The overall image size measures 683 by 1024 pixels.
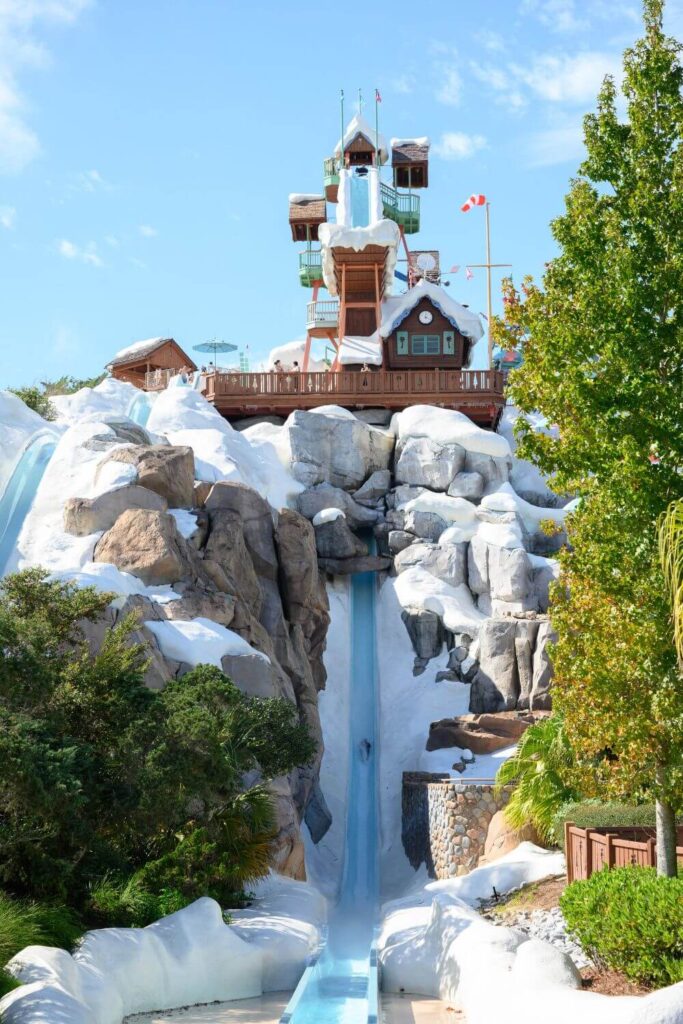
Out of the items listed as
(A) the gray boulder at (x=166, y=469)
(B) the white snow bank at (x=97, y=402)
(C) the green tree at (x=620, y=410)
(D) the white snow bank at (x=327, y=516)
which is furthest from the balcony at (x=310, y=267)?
(C) the green tree at (x=620, y=410)

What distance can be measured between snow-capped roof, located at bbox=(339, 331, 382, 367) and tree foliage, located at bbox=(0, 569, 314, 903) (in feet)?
89.4

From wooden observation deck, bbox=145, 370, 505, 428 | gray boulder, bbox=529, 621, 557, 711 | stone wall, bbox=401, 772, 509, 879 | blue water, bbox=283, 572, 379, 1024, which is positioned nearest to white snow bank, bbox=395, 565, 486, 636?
blue water, bbox=283, 572, 379, 1024

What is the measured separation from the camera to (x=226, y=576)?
88.7 ft

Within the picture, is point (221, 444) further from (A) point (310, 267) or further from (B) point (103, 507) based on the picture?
(A) point (310, 267)

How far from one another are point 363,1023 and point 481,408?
28.6m

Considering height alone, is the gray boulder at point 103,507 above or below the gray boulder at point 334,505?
below

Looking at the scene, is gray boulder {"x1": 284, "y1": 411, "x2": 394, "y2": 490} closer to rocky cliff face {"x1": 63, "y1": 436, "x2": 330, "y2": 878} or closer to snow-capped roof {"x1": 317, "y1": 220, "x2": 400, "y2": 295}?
rocky cliff face {"x1": 63, "y1": 436, "x2": 330, "y2": 878}

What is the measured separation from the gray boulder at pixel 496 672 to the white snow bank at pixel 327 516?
22.4ft

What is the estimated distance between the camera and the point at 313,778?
28250 millimetres

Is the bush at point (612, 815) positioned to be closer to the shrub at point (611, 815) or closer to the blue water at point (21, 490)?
the shrub at point (611, 815)

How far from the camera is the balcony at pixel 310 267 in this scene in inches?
2119

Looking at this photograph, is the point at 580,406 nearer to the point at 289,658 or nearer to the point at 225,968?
the point at 225,968

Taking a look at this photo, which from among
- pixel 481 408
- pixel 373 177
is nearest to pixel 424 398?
pixel 481 408

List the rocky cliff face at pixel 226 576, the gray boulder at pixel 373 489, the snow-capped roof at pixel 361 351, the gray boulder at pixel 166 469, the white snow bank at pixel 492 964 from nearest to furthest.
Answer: the white snow bank at pixel 492 964 < the rocky cliff face at pixel 226 576 < the gray boulder at pixel 166 469 < the gray boulder at pixel 373 489 < the snow-capped roof at pixel 361 351
